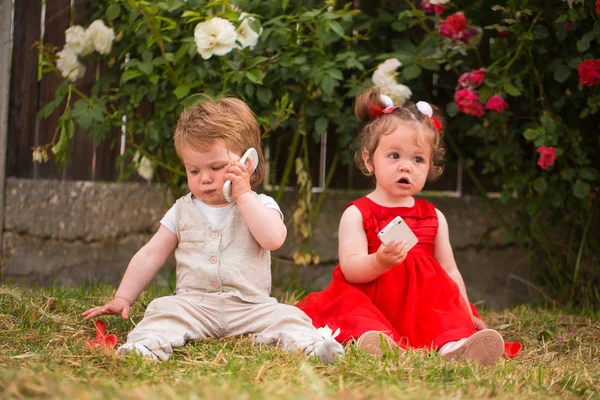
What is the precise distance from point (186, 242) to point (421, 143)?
962 mm

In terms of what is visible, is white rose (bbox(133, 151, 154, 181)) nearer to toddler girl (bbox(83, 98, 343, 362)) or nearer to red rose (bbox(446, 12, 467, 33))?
toddler girl (bbox(83, 98, 343, 362))

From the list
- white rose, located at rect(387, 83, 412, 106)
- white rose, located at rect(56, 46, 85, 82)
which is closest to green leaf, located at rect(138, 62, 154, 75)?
white rose, located at rect(56, 46, 85, 82)

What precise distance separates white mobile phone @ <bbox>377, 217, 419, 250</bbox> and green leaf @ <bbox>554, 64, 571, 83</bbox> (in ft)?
4.80

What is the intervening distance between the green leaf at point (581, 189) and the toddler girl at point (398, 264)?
3.10 feet

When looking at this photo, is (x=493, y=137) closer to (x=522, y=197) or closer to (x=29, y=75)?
(x=522, y=197)

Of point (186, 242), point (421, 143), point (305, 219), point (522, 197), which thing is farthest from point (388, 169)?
point (522, 197)

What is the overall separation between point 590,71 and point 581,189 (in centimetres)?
59

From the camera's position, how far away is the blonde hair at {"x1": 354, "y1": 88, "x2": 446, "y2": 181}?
113 inches

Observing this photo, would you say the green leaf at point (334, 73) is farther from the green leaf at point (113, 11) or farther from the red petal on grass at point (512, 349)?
the red petal on grass at point (512, 349)

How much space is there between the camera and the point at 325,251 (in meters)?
4.11

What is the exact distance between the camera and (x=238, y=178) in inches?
102

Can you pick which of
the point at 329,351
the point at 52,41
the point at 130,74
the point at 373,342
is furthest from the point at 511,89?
the point at 52,41

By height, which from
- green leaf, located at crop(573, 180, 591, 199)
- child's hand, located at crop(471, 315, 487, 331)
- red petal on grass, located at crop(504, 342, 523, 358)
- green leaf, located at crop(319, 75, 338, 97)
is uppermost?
green leaf, located at crop(319, 75, 338, 97)

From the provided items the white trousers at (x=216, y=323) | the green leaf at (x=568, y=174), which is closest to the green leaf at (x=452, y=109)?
the green leaf at (x=568, y=174)
